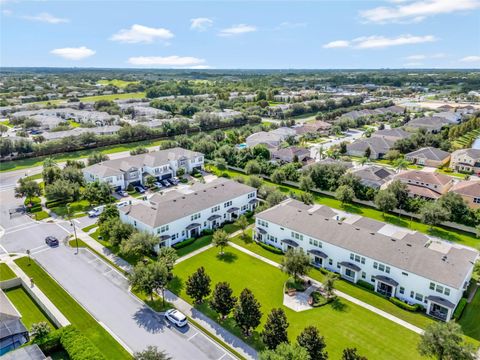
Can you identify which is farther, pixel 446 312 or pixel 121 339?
pixel 446 312

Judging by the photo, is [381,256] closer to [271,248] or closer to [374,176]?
[271,248]

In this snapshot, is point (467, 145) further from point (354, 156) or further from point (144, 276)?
point (144, 276)

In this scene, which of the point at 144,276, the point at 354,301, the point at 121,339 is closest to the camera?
the point at 121,339

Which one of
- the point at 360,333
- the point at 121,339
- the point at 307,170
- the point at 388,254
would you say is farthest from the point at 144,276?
the point at 307,170

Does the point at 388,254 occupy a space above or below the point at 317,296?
above

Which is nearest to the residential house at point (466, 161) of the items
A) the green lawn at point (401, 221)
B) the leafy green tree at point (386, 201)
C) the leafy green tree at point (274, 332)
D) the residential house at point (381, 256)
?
the green lawn at point (401, 221)

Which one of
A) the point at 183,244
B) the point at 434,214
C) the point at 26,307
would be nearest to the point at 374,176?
the point at 434,214
